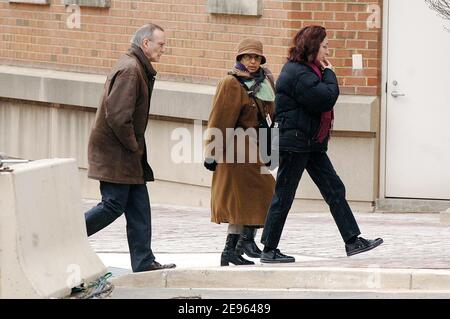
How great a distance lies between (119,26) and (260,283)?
7.11m

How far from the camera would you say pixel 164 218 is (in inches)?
579

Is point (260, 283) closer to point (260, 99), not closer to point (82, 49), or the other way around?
point (260, 99)

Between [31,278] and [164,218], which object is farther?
[164,218]

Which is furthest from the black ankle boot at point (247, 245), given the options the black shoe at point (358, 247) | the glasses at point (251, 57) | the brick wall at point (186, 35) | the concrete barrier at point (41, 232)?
the brick wall at point (186, 35)

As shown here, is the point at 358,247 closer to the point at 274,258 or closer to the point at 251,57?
the point at 274,258

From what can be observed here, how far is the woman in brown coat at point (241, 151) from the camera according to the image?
10992mm

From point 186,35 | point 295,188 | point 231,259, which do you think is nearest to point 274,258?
point 231,259

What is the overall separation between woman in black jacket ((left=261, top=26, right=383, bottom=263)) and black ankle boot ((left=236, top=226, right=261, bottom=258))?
27 cm

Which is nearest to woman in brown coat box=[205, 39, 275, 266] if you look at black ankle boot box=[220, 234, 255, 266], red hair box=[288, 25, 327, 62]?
black ankle boot box=[220, 234, 255, 266]

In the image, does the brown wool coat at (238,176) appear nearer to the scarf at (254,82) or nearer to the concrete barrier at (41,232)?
the scarf at (254,82)

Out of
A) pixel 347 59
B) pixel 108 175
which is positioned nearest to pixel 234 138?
pixel 108 175

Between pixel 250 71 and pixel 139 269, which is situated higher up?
pixel 250 71

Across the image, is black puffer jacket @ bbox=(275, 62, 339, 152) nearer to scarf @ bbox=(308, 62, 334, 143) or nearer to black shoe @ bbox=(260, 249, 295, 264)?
scarf @ bbox=(308, 62, 334, 143)

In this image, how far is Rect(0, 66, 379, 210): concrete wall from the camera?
14.8 metres
